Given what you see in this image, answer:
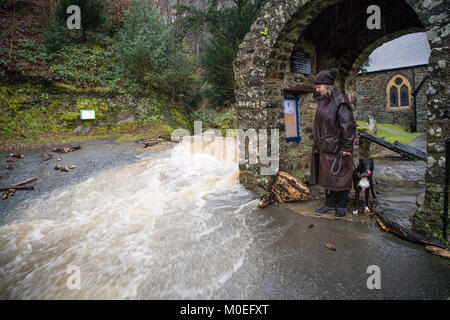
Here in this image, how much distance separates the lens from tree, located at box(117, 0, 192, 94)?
13.2 metres

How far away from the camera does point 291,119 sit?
238 inches

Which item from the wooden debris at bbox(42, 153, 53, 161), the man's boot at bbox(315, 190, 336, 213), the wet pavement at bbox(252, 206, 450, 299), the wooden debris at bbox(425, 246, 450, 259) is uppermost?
the wooden debris at bbox(42, 153, 53, 161)

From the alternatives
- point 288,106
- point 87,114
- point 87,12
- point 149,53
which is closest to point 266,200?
point 288,106

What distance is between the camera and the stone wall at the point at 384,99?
20.1 metres

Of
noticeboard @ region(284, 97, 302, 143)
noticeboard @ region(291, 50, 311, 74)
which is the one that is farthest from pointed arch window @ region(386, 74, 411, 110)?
noticeboard @ region(284, 97, 302, 143)

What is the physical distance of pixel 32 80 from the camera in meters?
12.0

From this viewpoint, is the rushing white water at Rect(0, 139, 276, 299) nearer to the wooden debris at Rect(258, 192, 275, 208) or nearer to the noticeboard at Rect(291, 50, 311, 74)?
the wooden debris at Rect(258, 192, 275, 208)

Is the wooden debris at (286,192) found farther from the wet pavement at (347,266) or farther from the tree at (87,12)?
the tree at (87,12)

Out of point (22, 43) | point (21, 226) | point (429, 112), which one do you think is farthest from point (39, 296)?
point (22, 43)

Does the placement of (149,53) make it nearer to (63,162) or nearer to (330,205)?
(63,162)

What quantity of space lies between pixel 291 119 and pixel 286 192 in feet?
6.32

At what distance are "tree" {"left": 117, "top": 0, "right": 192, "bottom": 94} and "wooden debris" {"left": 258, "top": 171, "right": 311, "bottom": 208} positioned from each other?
35.0 ft

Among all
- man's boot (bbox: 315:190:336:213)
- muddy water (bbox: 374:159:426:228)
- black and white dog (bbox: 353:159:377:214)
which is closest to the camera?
black and white dog (bbox: 353:159:377:214)

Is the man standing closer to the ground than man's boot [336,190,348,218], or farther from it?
farther from it
